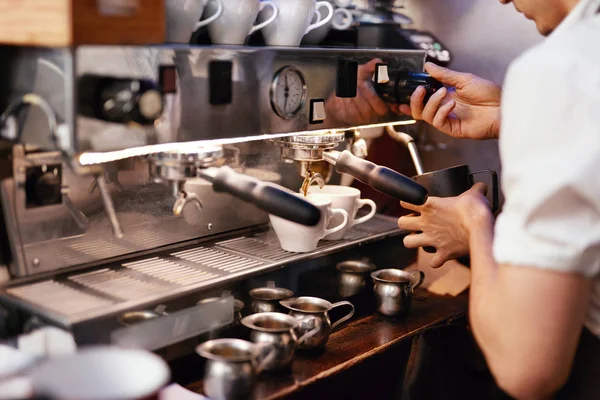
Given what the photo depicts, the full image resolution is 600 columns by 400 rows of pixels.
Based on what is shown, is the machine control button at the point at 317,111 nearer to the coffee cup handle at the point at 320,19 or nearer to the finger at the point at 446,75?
the coffee cup handle at the point at 320,19

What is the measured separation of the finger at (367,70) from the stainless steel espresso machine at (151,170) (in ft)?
0.06

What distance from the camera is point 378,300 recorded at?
181 cm

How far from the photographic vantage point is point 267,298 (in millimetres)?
1614

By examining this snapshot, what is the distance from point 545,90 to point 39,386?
783 millimetres

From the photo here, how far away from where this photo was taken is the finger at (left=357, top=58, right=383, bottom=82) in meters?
1.70

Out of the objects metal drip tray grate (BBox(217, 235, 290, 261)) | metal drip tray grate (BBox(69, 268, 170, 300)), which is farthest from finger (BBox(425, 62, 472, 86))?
metal drip tray grate (BBox(69, 268, 170, 300))

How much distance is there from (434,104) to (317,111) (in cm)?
33

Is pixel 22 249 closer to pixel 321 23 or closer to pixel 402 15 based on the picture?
pixel 321 23

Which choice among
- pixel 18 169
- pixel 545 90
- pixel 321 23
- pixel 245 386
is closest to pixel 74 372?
pixel 245 386

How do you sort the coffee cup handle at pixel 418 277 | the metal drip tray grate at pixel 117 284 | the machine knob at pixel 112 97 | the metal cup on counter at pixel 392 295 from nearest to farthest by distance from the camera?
the machine knob at pixel 112 97, the metal drip tray grate at pixel 117 284, the metal cup on counter at pixel 392 295, the coffee cup handle at pixel 418 277

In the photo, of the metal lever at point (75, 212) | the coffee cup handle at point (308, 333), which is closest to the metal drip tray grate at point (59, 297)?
the metal lever at point (75, 212)

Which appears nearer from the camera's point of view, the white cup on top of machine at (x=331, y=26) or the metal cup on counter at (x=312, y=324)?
the metal cup on counter at (x=312, y=324)

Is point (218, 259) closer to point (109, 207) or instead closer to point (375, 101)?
point (109, 207)

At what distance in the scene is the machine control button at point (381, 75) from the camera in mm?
1736
